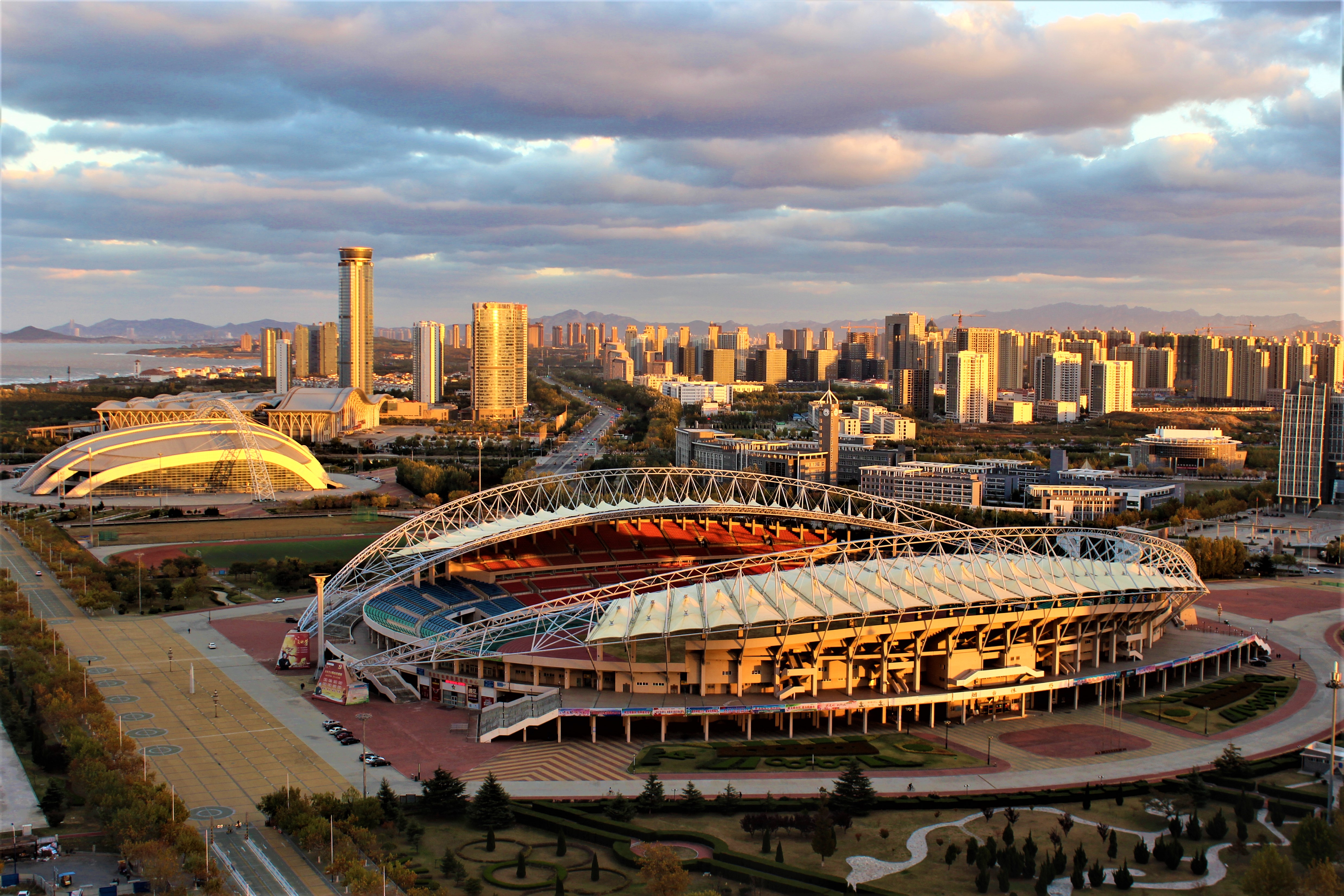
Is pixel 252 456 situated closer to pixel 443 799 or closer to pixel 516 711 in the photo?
pixel 516 711

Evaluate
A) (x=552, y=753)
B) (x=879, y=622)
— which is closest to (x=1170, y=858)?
(x=879, y=622)

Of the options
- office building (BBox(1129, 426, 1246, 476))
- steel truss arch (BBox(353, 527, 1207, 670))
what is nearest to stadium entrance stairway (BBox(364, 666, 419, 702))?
steel truss arch (BBox(353, 527, 1207, 670))

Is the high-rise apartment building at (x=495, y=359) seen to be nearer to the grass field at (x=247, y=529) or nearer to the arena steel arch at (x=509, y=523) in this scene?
the grass field at (x=247, y=529)

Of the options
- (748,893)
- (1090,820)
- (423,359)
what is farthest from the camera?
(423,359)

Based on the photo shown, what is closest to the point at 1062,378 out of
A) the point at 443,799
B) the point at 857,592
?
the point at 857,592

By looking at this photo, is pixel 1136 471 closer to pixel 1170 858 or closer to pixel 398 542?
pixel 398 542
